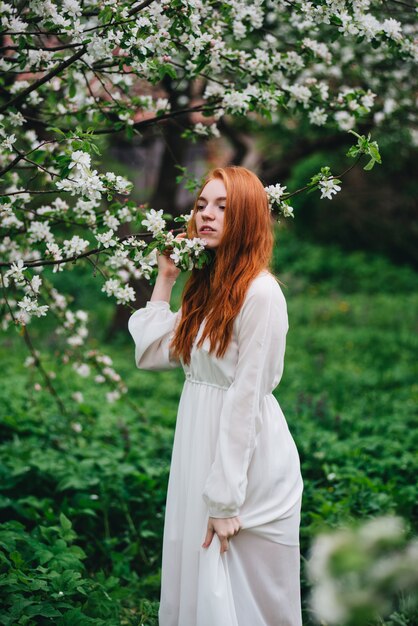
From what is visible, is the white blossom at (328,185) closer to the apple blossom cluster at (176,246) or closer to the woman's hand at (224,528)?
the apple blossom cluster at (176,246)

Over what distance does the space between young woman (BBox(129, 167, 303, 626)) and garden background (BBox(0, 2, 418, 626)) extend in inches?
18.8

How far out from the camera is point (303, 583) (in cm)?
A: 333

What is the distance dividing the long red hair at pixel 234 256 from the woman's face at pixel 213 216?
0.03m

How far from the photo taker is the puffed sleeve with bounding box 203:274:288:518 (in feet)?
7.55

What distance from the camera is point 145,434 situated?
5.20 m

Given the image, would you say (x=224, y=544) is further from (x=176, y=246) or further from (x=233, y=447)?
(x=176, y=246)

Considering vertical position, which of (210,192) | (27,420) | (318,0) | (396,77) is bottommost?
(27,420)

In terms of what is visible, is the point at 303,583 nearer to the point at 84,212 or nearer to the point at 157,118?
the point at 84,212

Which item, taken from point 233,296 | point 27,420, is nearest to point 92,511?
point 27,420

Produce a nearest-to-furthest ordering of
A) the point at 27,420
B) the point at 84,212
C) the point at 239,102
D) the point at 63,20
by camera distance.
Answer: the point at 63,20, the point at 239,102, the point at 84,212, the point at 27,420

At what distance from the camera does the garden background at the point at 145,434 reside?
3023 millimetres

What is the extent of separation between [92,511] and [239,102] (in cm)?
227

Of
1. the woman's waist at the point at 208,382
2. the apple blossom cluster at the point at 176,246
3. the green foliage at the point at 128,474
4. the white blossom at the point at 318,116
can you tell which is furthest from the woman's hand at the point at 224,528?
the white blossom at the point at 318,116

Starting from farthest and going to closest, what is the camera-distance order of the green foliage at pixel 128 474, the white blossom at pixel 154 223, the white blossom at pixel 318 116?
the white blossom at pixel 318 116 < the green foliage at pixel 128 474 < the white blossom at pixel 154 223
